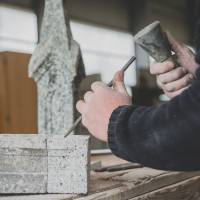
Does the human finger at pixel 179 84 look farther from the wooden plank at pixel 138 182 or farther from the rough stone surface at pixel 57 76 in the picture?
the rough stone surface at pixel 57 76

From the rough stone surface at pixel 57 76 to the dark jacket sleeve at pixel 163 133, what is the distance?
0.73 m

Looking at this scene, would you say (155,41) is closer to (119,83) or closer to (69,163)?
(119,83)

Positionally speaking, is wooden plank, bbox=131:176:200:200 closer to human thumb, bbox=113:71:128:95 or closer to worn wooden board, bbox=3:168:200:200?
worn wooden board, bbox=3:168:200:200

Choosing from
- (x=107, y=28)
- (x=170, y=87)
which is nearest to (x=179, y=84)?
(x=170, y=87)

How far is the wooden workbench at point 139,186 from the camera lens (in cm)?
112

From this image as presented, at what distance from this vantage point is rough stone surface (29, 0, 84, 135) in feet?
5.41

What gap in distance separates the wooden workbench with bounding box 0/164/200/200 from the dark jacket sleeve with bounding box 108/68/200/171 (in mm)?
251

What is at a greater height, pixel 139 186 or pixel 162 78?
pixel 162 78

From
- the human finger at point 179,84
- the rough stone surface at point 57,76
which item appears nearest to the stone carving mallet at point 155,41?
the human finger at point 179,84

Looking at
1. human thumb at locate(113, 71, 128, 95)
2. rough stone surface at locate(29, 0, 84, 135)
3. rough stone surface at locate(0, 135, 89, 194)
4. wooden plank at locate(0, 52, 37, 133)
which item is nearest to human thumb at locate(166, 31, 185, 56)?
human thumb at locate(113, 71, 128, 95)

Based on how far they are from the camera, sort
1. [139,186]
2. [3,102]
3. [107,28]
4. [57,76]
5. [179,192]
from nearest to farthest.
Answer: [139,186], [179,192], [57,76], [3,102], [107,28]

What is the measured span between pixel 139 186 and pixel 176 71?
32 cm

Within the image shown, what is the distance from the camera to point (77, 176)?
114cm

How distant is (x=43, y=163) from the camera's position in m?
1.15
